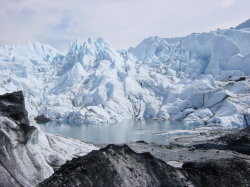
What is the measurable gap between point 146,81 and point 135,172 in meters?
93.0

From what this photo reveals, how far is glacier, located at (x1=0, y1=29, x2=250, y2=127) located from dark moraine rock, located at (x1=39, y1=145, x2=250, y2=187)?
47796 mm

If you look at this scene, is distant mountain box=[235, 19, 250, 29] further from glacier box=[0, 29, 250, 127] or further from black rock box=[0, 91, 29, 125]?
black rock box=[0, 91, 29, 125]

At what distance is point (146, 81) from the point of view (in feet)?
345

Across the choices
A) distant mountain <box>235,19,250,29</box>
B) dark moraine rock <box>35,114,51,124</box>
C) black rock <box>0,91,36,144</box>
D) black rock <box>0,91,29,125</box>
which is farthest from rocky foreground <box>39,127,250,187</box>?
distant mountain <box>235,19,250,29</box>

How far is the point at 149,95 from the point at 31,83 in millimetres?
40804

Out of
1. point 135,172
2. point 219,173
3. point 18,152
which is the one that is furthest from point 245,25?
point 135,172

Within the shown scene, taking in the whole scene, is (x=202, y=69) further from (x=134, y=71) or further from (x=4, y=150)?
(x=4, y=150)

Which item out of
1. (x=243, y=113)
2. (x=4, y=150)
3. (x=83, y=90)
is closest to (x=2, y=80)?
(x=83, y=90)

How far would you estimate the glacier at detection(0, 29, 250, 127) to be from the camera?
77.9 m

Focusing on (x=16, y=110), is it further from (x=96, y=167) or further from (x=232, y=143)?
(x=232, y=143)

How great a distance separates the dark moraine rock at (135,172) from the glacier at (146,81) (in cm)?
4780

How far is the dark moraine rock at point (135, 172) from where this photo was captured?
38.0 feet

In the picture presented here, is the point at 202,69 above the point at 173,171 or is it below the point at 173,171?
above

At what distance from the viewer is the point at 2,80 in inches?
4520
